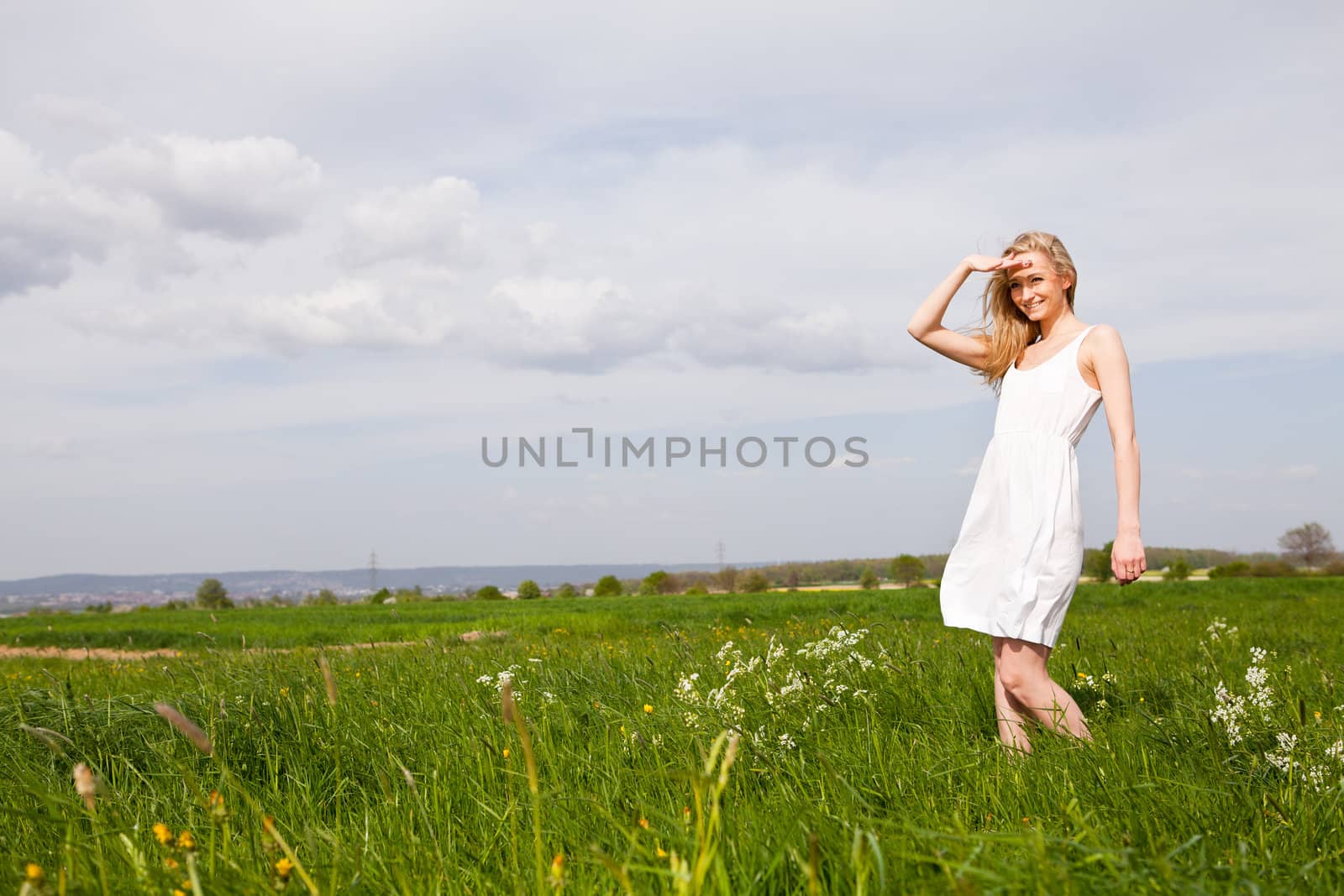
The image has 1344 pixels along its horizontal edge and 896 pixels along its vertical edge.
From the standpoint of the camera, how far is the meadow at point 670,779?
1.75 meters

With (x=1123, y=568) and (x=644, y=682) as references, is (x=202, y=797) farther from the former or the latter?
(x=1123, y=568)

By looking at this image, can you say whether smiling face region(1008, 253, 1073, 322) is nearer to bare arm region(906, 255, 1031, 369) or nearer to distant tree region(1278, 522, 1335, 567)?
bare arm region(906, 255, 1031, 369)

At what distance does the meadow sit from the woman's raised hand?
1.93 meters

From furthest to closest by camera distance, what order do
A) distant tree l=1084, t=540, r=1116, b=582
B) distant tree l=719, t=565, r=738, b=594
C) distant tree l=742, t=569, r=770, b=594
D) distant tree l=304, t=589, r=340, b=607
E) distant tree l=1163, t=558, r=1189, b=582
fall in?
distant tree l=719, t=565, r=738, b=594
distant tree l=742, t=569, r=770, b=594
distant tree l=304, t=589, r=340, b=607
distant tree l=1163, t=558, r=1189, b=582
distant tree l=1084, t=540, r=1116, b=582

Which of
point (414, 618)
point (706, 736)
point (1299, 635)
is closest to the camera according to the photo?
point (706, 736)

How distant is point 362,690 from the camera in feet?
15.7

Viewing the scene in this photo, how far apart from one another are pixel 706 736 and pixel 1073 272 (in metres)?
2.75

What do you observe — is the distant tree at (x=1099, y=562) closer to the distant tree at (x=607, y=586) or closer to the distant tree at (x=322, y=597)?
the distant tree at (x=607, y=586)

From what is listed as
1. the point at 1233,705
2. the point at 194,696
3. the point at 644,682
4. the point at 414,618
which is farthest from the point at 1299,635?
the point at 414,618

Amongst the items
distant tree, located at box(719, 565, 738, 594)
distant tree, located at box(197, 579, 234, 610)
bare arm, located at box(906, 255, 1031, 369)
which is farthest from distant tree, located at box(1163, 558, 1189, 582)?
distant tree, located at box(197, 579, 234, 610)

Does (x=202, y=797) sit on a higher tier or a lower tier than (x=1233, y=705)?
higher

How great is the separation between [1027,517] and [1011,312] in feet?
3.62

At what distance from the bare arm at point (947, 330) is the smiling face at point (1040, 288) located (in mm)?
213

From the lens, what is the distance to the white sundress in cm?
372
